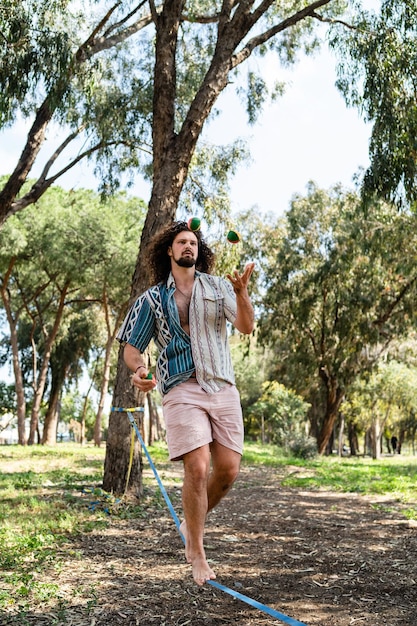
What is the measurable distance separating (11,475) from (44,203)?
38.2 ft

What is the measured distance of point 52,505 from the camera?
23.8 feet

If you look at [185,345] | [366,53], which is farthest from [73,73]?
[185,345]

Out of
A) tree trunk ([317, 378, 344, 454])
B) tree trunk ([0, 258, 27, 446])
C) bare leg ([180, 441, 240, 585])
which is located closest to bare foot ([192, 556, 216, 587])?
bare leg ([180, 441, 240, 585])

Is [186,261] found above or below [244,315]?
above

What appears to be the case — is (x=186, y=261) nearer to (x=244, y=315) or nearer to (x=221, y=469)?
(x=244, y=315)

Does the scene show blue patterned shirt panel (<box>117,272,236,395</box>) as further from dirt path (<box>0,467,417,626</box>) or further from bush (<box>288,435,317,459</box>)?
bush (<box>288,435,317,459</box>)

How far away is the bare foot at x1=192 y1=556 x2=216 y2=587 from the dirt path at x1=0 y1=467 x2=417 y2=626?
1.52 ft

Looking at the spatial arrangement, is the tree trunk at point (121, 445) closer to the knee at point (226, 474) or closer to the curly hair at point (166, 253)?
the curly hair at point (166, 253)

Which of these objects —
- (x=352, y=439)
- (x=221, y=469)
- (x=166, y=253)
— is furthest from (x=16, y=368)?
(x=352, y=439)

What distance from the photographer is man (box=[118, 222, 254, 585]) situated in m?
3.55

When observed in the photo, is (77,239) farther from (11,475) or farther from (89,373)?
(89,373)

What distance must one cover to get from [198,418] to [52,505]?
4.36m

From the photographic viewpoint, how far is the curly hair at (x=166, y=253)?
3982 millimetres

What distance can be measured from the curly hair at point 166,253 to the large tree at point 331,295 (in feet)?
44.2
